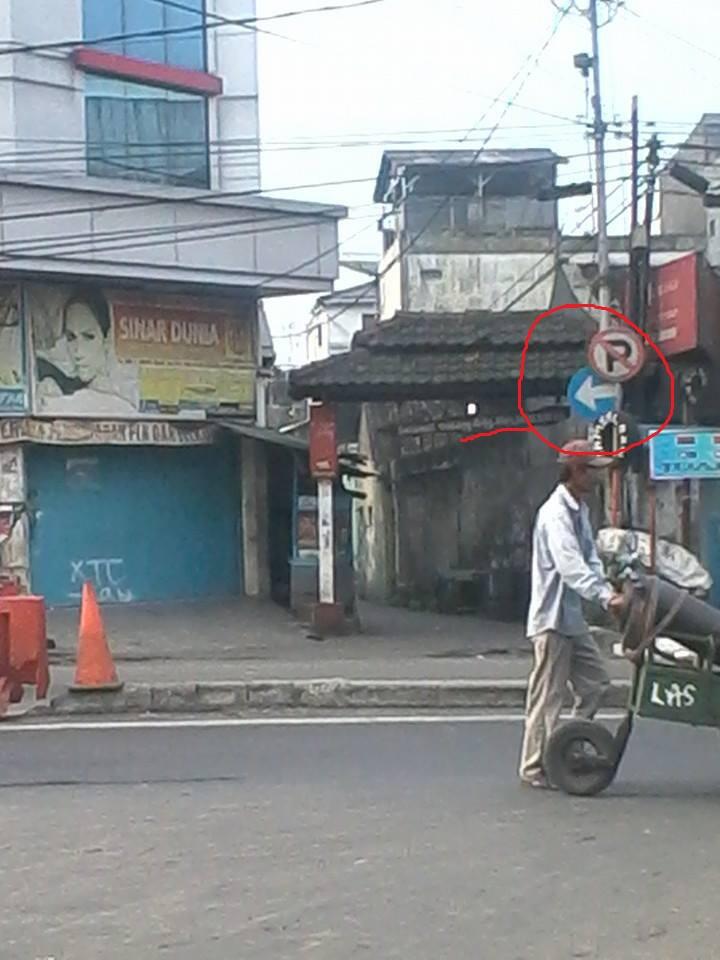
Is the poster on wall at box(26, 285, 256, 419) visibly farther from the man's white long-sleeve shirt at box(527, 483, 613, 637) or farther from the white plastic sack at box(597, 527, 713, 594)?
the man's white long-sleeve shirt at box(527, 483, 613, 637)

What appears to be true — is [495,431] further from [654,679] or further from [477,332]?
[654,679]

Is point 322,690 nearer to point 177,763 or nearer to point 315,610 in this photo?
point 177,763

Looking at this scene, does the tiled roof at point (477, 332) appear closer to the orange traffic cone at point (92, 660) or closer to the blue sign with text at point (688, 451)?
the blue sign with text at point (688, 451)

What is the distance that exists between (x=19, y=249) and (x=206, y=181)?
12.4ft

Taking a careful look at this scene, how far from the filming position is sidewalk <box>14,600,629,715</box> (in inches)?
464

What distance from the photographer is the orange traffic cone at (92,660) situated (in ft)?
38.2

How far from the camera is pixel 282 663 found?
1476 cm

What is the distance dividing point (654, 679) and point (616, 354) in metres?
7.81

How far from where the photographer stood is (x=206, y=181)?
71.7 ft

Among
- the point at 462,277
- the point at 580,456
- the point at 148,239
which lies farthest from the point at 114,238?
the point at 462,277

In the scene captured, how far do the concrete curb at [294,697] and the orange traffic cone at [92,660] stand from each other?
0.30 ft

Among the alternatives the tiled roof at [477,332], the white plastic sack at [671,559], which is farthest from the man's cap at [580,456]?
the tiled roof at [477,332]

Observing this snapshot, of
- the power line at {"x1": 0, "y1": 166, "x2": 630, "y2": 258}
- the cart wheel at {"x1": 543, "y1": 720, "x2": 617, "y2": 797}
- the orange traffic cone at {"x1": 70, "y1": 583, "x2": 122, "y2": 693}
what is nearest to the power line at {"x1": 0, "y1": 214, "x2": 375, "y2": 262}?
the power line at {"x1": 0, "y1": 166, "x2": 630, "y2": 258}

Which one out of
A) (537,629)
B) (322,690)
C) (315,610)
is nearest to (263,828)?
(537,629)
